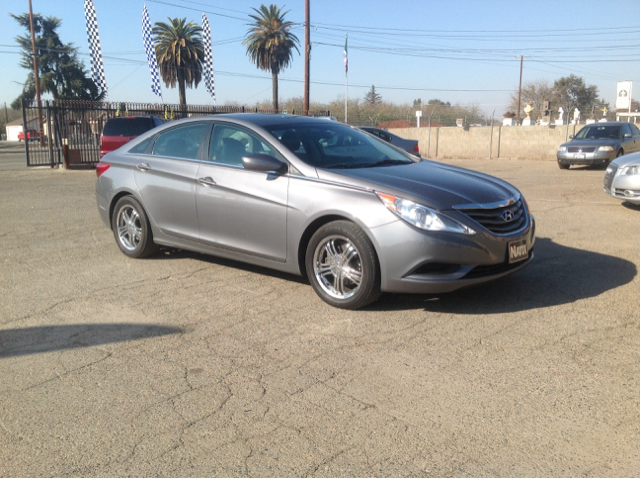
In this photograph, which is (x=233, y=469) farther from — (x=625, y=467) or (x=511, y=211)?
(x=511, y=211)

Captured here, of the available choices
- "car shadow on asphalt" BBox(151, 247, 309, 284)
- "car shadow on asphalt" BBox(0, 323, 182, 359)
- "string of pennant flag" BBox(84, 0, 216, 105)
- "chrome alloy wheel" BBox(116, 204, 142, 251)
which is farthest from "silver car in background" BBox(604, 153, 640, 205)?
"string of pennant flag" BBox(84, 0, 216, 105)

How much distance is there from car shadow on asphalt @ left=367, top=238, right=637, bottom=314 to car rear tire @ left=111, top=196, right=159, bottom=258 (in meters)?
2.78

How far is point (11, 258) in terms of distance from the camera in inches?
280

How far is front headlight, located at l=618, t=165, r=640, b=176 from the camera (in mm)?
9516

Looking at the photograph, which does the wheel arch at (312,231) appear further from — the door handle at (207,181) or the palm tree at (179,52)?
the palm tree at (179,52)

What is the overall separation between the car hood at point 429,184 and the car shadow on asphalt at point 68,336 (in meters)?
1.88

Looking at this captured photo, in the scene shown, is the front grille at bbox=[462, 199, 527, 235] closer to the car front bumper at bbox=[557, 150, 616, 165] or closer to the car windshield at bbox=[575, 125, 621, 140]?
the car front bumper at bbox=[557, 150, 616, 165]

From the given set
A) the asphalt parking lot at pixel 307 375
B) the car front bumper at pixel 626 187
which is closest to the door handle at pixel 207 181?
the asphalt parking lot at pixel 307 375

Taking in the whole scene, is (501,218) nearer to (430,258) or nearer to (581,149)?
(430,258)

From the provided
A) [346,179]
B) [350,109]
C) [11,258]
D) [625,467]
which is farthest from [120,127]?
[350,109]

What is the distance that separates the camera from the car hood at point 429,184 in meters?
4.87

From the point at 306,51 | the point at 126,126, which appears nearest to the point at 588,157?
the point at 126,126

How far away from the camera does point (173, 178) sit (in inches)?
249

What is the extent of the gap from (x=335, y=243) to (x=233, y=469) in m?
2.54
